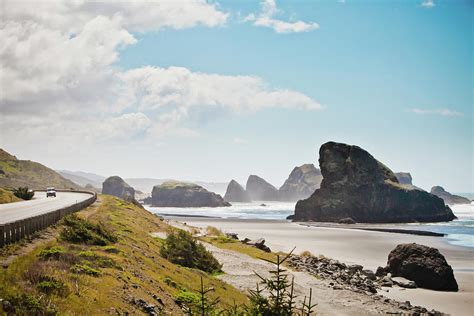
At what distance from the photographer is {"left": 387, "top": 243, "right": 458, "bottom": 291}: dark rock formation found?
3612 centimetres

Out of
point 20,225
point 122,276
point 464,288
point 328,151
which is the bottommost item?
point 464,288

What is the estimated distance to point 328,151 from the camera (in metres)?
138

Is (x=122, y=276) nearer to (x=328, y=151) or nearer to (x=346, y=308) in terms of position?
(x=346, y=308)

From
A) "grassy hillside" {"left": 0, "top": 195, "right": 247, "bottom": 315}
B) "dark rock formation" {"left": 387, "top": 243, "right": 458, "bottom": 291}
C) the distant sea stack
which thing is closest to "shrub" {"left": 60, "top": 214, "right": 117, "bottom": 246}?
"grassy hillside" {"left": 0, "top": 195, "right": 247, "bottom": 315}

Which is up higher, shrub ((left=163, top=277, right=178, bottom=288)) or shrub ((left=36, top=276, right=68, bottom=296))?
shrub ((left=36, top=276, right=68, bottom=296))

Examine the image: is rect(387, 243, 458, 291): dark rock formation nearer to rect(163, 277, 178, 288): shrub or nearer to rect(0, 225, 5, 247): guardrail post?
rect(163, 277, 178, 288): shrub

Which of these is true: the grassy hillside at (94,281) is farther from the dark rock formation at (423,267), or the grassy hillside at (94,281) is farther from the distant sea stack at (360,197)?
the distant sea stack at (360,197)

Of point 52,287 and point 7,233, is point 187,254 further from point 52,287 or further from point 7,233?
point 52,287

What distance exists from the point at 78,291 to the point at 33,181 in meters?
193

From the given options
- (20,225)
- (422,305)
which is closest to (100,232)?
(20,225)

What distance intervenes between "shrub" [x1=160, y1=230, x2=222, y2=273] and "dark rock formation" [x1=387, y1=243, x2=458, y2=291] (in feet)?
54.0

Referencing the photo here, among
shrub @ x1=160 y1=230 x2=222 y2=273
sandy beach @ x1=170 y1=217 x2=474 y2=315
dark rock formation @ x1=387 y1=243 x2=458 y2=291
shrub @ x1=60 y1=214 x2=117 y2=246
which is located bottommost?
sandy beach @ x1=170 y1=217 x2=474 y2=315

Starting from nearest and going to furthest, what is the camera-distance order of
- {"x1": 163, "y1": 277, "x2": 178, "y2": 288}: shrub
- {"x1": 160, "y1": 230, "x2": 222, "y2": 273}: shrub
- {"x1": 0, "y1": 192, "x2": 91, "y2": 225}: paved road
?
{"x1": 163, "y1": 277, "x2": 178, "y2": 288}: shrub
{"x1": 160, "y1": 230, "x2": 222, "y2": 273}: shrub
{"x1": 0, "y1": 192, "x2": 91, "y2": 225}: paved road

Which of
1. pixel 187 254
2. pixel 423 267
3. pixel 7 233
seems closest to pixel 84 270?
pixel 7 233
